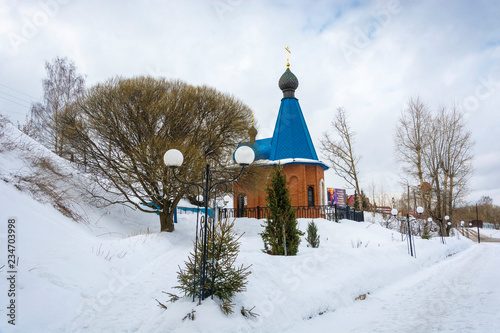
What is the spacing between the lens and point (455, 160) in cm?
2361

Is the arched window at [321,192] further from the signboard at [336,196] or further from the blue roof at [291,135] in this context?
the signboard at [336,196]

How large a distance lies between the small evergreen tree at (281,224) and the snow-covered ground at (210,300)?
987mm

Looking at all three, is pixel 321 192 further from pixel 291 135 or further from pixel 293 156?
pixel 291 135

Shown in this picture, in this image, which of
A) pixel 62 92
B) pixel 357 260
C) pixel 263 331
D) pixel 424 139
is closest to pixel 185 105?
pixel 357 260

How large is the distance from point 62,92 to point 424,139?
88.6 feet

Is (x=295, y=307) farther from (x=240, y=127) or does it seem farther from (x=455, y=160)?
(x=455, y=160)

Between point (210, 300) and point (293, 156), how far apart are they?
14.6 metres

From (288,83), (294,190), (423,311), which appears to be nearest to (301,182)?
(294,190)

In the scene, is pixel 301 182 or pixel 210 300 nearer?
pixel 210 300

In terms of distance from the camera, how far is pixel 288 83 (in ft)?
66.3

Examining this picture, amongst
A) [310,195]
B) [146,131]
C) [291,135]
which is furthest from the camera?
[291,135]

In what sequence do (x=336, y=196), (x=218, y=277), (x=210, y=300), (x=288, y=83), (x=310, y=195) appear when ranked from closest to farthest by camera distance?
(x=210, y=300) < (x=218, y=277) < (x=310, y=195) < (x=288, y=83) < (x=336, y=196)

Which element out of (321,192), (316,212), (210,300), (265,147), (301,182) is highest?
(265,147)

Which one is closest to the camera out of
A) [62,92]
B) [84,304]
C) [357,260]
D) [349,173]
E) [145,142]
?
[84,304]
